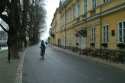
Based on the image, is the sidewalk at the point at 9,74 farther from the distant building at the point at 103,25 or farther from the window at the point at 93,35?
the window at the point at 93,35

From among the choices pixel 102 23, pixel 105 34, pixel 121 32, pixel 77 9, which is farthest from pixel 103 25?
pixel 77 9

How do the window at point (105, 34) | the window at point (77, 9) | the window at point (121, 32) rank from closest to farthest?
1. the window at point (121, 32)
2. the window at point (105, 34)
3. the window at point (77, 9)

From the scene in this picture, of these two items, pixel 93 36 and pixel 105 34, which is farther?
pixel 93 36

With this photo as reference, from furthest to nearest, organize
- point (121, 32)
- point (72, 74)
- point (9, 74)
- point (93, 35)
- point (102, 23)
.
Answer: point (93, 35), point (102, 23), point (121, 32), point (72, 74), point (9, 74)

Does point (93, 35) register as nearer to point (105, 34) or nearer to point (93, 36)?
point (93, 36)

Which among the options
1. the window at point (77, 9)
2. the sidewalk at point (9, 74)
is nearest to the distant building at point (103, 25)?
the window at point (77, 9)

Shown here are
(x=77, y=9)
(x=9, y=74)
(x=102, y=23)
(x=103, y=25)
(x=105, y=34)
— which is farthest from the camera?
(x=77, y=9)

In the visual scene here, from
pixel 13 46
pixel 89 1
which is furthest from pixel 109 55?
pixel 89 1

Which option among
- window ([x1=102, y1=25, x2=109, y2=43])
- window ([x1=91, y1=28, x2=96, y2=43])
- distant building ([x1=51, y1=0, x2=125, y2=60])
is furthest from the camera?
window ([x1=91, y1=28, x2=96, y2=43])

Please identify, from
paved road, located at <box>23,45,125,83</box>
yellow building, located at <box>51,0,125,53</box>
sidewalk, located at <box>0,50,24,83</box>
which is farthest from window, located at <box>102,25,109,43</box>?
sidewalk, located at <box>0,50,24,83</box>

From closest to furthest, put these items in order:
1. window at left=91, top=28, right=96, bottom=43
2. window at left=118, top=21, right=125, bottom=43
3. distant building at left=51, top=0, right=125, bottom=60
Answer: window at left=118, top=21, right=125, bottom=43, distant building at left=51, top=0, right=125, bottom=60, window at left=91, top=28, right=96, bottom=43

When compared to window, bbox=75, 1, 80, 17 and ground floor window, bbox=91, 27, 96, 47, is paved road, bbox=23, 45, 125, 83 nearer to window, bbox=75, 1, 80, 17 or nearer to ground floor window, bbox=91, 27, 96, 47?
ground floor window, bbox=91, 27, 96, 47

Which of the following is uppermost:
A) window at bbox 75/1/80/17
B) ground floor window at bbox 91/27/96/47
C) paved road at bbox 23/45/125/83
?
window at bbox 75/1/80/17

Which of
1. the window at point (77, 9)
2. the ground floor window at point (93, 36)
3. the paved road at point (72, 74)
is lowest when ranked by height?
the paved road at point (72, 74)
